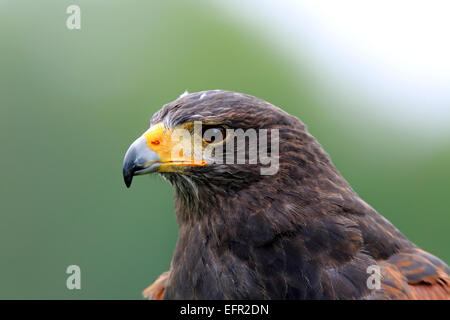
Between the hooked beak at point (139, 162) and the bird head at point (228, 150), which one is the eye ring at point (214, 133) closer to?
the bird head at point (228, 150)

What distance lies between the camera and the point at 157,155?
8.59 feet

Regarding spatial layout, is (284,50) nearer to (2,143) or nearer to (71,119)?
(71,119)

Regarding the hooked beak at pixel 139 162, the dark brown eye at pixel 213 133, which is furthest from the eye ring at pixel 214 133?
the hooked beak at pixel 139 162

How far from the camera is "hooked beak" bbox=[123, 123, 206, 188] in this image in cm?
259

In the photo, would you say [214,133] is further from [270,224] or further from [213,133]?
[270,224]

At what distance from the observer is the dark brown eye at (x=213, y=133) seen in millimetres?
2658

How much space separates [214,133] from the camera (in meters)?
2.66

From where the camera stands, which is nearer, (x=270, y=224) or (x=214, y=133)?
(x=270, y=224)

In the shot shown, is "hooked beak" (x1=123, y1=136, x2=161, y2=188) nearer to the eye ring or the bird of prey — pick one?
the bird of prey

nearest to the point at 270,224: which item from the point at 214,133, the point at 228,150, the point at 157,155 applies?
the point at 228,150

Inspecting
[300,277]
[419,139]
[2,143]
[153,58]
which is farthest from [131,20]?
[300,277]

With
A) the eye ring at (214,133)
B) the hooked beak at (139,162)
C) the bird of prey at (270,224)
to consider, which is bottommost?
the bird of prey at (270,224)

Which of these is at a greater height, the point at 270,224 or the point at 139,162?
the point at 139,162

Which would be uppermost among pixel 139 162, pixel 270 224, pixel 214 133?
pixel 214 133
